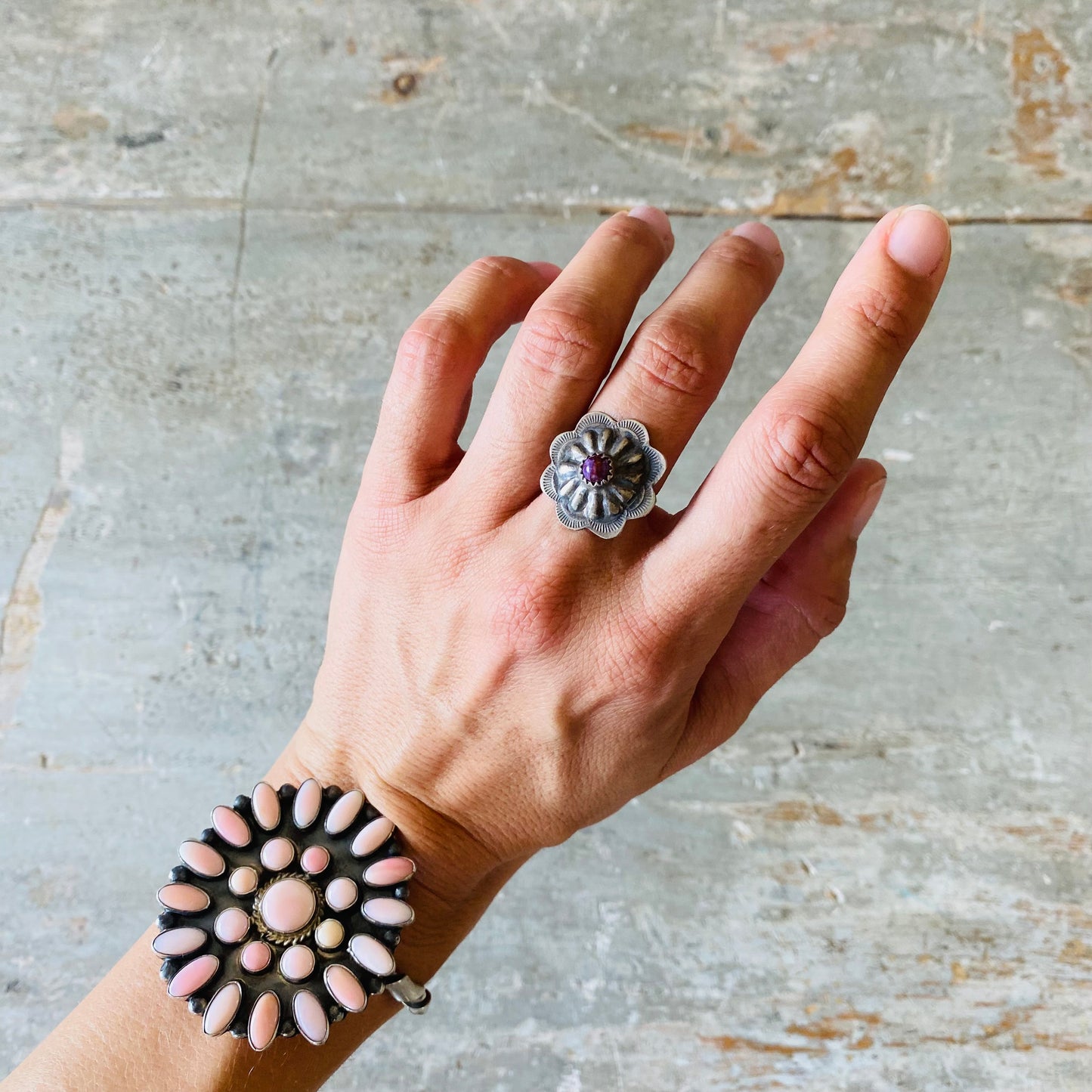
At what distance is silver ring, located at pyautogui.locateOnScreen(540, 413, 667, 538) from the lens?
35.0 inches

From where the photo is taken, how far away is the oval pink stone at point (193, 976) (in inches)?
35.1

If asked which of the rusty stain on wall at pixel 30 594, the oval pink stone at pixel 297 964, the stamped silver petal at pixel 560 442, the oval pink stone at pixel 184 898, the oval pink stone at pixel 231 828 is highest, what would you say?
the stamped silver petal at pixel 560 442

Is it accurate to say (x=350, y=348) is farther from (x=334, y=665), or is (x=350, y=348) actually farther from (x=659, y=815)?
(x=659, y=815)

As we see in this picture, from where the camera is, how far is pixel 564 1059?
156 cm

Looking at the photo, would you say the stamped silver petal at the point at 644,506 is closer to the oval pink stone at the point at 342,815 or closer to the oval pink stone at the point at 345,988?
the oval pink stone at the point at 342,815

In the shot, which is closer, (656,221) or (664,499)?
(656,221)

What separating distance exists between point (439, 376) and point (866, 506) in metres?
0.56

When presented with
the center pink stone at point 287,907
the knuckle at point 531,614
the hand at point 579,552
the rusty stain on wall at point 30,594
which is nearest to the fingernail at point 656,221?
the hand at point 579,552

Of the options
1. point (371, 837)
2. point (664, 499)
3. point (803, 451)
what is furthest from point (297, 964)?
point (664, 499)

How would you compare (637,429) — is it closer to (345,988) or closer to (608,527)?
(608,527)

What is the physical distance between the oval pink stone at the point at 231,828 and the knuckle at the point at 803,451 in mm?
714

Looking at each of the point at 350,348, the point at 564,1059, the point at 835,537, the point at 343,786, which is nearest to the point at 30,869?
the point at 343,786

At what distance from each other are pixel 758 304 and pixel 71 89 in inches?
67.4

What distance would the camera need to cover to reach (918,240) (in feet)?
2.85
